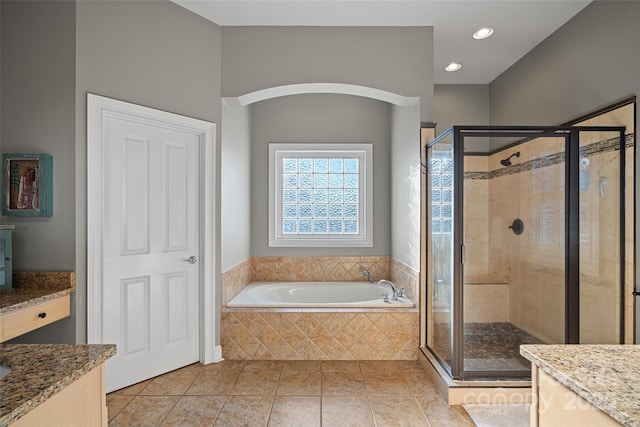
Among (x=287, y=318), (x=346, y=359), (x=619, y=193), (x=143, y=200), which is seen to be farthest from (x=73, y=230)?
(x=619, y=193)

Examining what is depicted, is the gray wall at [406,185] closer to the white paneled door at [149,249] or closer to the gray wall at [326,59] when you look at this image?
the gray wall at [326,59]

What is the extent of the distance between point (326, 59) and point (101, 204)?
2.11m

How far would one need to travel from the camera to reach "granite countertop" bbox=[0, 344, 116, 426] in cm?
83

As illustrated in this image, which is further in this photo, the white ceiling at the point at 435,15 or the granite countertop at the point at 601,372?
the white ceiling at the point at 435,15

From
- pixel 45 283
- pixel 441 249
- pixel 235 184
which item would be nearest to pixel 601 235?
pixel 441 249

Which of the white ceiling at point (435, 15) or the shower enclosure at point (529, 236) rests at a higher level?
the white ceiling at point (435, 15)

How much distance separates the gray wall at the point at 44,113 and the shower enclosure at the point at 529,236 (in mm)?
2493

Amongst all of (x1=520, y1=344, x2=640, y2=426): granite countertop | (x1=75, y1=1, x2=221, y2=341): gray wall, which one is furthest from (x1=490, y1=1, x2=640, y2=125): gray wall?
(x1=75, y1=1, x2=221, y2=341): gray wall

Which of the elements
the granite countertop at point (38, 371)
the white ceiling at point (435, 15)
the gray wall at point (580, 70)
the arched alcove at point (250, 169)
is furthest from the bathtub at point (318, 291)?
the granite countertop at point (38, 371)

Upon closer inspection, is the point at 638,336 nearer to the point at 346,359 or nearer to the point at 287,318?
the point at 346,359

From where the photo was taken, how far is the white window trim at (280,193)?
4.45 m

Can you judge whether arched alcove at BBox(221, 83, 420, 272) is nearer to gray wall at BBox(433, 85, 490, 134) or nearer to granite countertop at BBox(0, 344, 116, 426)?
gray wall at BBox(433, 85, 490, 134)

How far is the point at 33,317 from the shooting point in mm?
2098

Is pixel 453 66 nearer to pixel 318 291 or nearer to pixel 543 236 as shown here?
pixel 543 236
